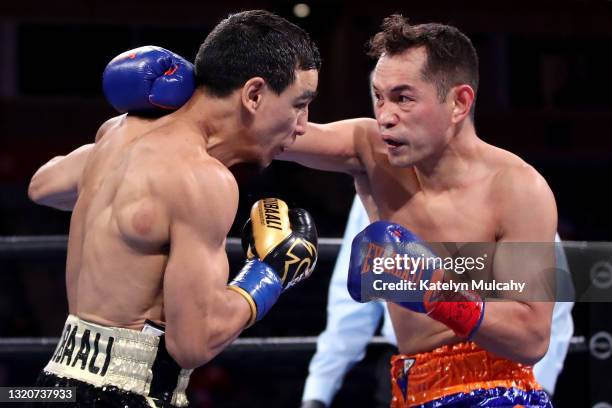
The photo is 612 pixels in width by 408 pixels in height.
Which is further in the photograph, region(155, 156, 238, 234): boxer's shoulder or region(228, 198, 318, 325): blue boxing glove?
region(228, 198, 318, 325): blue boxing glove

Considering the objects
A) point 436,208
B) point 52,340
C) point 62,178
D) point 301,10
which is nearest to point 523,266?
point 436,208

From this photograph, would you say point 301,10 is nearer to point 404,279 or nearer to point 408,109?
point 408,109

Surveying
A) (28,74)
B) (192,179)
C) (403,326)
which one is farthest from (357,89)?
(192,179)

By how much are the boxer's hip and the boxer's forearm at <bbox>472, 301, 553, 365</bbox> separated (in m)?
0.66

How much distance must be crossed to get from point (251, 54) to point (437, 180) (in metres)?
0.61

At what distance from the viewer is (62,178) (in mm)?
2010

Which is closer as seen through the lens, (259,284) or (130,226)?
(130,226)

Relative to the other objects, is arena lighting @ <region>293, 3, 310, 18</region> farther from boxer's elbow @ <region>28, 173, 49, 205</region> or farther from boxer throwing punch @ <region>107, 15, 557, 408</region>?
boxer's elbow @ <region>28, 173, 49, 205</region>

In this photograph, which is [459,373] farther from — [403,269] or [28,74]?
[28,74]

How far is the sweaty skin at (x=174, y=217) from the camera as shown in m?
1.62

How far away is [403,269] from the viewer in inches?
71.4

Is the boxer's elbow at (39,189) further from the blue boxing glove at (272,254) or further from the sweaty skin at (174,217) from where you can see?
the blue boxing glove at (272,254)

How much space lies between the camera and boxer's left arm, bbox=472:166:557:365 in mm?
1909

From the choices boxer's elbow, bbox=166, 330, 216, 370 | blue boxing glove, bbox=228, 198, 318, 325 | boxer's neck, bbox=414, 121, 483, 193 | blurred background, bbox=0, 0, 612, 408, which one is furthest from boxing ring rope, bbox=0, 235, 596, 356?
blurred background, bbox=0, 0, 612, 408
